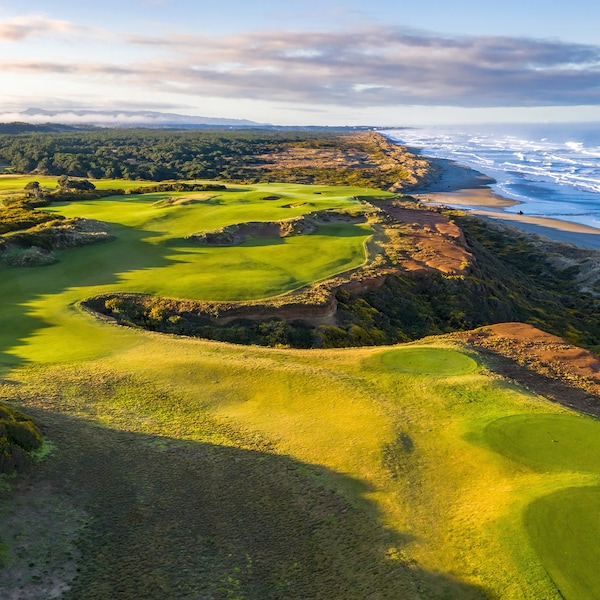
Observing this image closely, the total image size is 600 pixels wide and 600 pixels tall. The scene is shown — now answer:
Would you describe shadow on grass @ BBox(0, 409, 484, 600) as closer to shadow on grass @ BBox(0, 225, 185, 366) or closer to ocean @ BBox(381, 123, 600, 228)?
shadow on grass @ BBox(0, 225, 185, 366)

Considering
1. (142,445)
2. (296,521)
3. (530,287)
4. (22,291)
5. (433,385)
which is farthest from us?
(530,287)

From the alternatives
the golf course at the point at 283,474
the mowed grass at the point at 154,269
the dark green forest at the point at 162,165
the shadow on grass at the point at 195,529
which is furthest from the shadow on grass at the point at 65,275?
the dark green forest at the point at 162,165

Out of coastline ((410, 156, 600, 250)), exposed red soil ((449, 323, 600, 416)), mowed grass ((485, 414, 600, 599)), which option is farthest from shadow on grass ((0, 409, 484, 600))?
coastline ((410, 156, 600, 250))

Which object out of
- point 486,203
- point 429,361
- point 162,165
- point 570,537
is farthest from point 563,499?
point 162,165

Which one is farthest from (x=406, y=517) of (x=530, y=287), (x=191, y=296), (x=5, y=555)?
(x=530, y=287)

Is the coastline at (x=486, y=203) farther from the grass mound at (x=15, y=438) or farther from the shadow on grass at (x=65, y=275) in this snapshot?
the grass mound at (x=15, y=438)

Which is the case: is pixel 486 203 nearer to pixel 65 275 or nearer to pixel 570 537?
pixel 65 275

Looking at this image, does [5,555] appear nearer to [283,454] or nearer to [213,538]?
[213,538]
